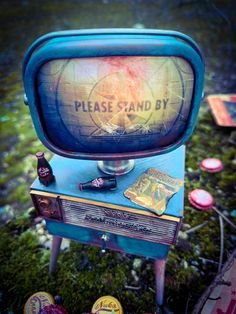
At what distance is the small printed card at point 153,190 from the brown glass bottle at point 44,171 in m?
0.43

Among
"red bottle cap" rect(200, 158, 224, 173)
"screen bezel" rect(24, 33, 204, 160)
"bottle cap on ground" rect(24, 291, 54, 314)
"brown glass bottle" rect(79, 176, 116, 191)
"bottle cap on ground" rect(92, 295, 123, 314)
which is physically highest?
"screen bezel" rect(24, 33, 204, 160)

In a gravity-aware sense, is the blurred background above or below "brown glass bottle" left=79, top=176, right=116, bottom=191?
below

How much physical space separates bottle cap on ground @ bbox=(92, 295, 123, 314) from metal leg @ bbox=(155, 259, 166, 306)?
27cm

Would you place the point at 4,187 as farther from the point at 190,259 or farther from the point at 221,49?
the point at 221,49

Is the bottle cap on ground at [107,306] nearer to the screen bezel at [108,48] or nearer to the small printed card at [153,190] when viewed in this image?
the small printed card at [153,190]

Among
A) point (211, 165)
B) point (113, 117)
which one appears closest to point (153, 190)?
point (113, 117)

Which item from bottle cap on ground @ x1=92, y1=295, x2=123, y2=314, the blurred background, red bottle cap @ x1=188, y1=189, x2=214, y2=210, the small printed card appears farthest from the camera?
red bottle cap @ x1=188, y1=189, x2=214, y2=210

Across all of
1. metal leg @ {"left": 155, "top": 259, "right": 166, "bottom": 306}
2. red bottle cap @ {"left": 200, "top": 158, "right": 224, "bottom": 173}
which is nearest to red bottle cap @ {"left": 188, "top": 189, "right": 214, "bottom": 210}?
red bottle cap @ {"left": 200, "top": 158, "right": 224, "bottom": 173}

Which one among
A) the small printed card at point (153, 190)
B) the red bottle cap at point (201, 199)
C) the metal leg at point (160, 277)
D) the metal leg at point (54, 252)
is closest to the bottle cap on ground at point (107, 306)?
the metal leg at point (160, 277)

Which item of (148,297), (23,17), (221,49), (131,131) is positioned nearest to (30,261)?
(148,297)

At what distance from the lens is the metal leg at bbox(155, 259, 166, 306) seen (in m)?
1.53

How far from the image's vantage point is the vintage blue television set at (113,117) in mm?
886

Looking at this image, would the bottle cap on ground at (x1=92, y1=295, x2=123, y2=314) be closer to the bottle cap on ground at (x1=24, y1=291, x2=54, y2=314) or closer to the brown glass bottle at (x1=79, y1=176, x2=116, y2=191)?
the bottle cap on ground at (x1=24, y1=291, x2=54, y2=314)

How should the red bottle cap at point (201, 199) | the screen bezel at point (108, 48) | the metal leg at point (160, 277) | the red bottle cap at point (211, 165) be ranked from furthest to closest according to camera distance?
the red bottle cap at point (211, 165)
the red bottle cap at point (201, 199)
the metal leg at point (160, 277)
the screen bezel at point (108, 48)
